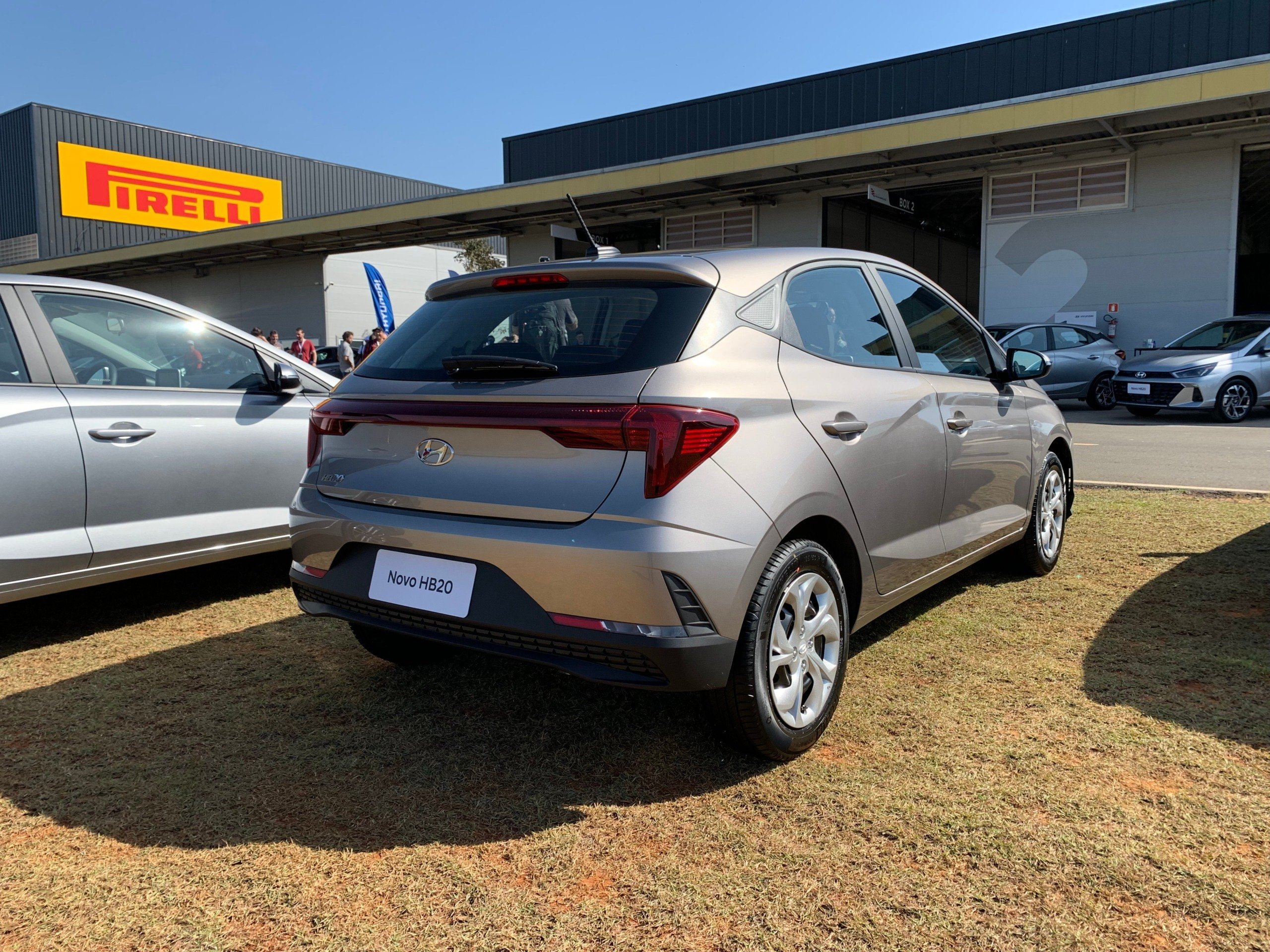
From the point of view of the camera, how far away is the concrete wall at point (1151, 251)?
1734cm

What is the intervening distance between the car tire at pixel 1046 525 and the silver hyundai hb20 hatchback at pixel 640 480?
5.24ft

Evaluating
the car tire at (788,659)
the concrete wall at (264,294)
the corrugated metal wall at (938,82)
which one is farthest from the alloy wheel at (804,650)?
the concrete wall at (264,294)

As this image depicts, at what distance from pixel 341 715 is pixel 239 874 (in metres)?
0.99

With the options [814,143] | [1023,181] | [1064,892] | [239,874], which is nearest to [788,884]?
[1064,892]

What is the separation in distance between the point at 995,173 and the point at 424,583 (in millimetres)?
19856

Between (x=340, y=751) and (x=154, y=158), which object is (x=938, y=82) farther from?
(x=154, y=158)

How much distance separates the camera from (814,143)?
62.3 ft

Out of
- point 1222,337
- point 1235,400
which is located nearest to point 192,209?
point 1222,337

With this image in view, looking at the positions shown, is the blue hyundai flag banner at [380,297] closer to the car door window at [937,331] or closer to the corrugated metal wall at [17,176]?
the corrugated metal wall at [17,176]

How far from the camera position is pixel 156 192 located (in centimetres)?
4397

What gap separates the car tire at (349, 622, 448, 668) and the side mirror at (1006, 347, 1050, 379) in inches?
115

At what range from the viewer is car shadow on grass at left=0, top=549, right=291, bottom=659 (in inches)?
171

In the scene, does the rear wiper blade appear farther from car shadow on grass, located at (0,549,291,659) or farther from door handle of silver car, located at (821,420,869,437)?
car shadow on grass, located at (0,549,291,659)

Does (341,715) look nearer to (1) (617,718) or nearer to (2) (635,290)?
(1) (617,718)
